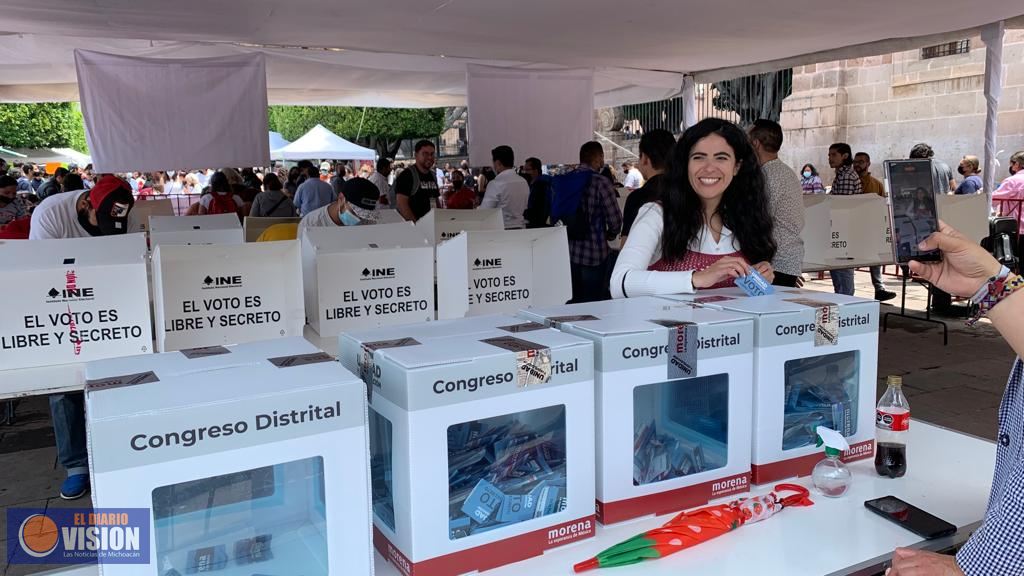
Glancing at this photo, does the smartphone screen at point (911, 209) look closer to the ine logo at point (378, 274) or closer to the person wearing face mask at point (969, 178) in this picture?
the ine logo at point (378, 274)

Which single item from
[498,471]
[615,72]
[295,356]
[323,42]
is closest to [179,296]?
[295,356]

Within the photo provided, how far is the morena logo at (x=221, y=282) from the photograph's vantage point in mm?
2803

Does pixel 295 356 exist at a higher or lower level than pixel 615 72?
lower

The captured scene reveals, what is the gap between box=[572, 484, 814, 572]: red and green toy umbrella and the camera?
1.26m

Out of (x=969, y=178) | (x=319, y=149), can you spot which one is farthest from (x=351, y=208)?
(x=319, y=149)

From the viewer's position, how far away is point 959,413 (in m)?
4.53

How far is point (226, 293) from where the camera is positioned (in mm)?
2830

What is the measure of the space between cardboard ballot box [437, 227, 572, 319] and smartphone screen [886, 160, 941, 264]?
1947 millimetres

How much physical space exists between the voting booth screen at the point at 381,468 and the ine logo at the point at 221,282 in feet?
5.70

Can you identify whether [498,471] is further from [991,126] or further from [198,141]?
[991,126]

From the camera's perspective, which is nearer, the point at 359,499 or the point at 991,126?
the point at 359,499

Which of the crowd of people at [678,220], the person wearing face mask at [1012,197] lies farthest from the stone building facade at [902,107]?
the crowd of people at [678,220]

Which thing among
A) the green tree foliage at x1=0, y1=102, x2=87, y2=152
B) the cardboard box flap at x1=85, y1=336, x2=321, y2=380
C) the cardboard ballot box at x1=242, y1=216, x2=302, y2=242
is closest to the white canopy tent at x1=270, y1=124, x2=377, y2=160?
the cardboard ballot box at x1=242, y1=216, x2=302, y2=242

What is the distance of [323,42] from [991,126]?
5.90 meters
